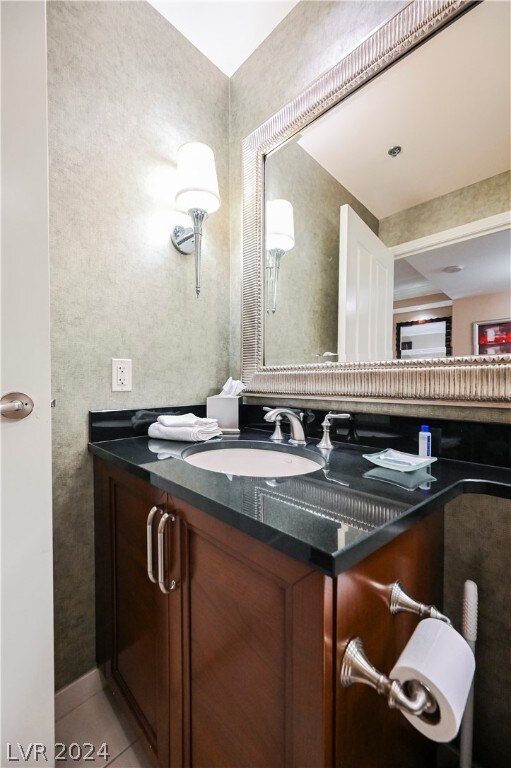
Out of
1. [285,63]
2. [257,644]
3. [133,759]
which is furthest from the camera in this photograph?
[285,63]

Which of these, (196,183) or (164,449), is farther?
(196,183)

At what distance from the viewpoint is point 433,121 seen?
2.94 ft

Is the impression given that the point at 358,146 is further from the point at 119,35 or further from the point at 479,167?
the point at 119,35

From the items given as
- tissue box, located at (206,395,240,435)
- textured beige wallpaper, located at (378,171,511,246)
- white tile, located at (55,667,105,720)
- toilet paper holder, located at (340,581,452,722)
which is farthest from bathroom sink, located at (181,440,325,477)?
white tile, located at (55,667,105,720)

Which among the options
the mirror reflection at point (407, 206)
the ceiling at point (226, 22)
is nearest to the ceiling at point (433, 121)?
the mirror reflection at point (407, 206)

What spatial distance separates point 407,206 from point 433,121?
217 millimetres

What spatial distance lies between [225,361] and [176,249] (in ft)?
1.72

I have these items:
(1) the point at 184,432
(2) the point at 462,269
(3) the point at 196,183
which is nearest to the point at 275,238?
(3) the point at 196,183

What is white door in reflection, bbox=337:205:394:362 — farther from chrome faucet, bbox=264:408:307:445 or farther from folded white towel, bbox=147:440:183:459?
folded white towel, bbox=147:440:183:459

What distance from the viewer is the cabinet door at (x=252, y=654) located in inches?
17.4

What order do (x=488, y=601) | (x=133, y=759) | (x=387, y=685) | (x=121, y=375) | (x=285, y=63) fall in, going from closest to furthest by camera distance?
(x=387, y=685), (x=488, y=601), (x=133, y=759), (x=121, y=375), (x=285, y=63)

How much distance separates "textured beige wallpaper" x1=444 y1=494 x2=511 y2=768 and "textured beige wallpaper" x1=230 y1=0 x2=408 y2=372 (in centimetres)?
103

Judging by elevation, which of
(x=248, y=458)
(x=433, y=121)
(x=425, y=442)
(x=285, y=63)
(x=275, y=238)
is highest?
(x=285, y=63)

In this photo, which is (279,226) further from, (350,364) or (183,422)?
(183,422)
